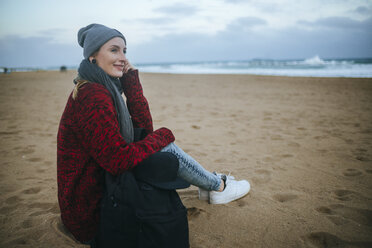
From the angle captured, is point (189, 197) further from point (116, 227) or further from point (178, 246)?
point (116, 227)

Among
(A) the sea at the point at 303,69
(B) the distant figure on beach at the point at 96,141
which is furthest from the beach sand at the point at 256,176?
(A) the sea at the point at 303,69

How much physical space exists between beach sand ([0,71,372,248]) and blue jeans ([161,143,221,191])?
0.35 m

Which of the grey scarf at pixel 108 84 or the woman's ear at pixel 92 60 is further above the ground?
the woman's ear at pixel 92 60

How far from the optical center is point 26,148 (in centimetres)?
359

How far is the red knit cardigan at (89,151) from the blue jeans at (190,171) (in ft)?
0.32

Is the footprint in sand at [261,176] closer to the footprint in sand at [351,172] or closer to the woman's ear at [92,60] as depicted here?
the footprint in sand at [351,172]

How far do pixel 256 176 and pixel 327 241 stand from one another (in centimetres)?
107

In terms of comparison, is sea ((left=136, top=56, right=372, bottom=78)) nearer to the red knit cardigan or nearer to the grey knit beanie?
the grey knit beanie

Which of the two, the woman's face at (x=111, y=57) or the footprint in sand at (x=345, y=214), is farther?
the footprint in sand at (x=345, y=214)

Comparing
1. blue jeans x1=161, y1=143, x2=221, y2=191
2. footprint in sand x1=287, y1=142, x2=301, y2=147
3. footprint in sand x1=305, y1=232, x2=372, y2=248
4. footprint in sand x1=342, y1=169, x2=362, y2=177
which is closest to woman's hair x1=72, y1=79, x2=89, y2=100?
blue jeans x1=161, y1=143, x2=221, y2=191

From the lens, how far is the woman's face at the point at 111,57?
170 cm

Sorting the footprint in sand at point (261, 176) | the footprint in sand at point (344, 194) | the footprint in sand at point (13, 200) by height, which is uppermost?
the footprint in sand at point (13, 200)

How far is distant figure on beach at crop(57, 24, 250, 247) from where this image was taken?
52.0 inches

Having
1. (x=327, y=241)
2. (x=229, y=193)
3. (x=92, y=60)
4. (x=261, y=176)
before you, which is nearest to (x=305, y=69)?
(x=261, y=176)
